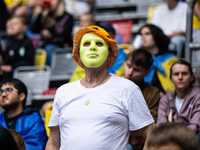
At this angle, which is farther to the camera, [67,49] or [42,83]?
[67,49]

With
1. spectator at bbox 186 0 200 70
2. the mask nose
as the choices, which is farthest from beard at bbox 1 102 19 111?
spectator at bbox 186 0 200 70

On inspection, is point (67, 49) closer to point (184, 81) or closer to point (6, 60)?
point (6, 60)

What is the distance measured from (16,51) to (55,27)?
Answer: 3.34ft

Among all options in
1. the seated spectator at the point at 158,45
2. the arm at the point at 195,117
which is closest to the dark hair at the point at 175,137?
the arm at the point at 195,117

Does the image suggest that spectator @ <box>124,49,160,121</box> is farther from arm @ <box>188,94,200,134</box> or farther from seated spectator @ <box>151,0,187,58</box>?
seated spectator @ <box>151,0,187,58</box>

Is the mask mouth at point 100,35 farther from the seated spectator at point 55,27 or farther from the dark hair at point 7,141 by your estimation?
the seated spectator at point 55,27

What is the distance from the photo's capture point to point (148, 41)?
17.7ft

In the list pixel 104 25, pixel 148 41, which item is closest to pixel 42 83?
pixel 104 25

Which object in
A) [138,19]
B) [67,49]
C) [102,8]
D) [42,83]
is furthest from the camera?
[102,8]

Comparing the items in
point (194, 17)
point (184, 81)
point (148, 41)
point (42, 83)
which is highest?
point (194, 17)

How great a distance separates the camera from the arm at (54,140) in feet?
9.16

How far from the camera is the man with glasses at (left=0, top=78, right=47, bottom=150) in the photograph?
388 centimetres

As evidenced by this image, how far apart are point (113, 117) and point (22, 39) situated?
4649mm

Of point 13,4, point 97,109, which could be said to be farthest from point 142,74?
point 13,4
